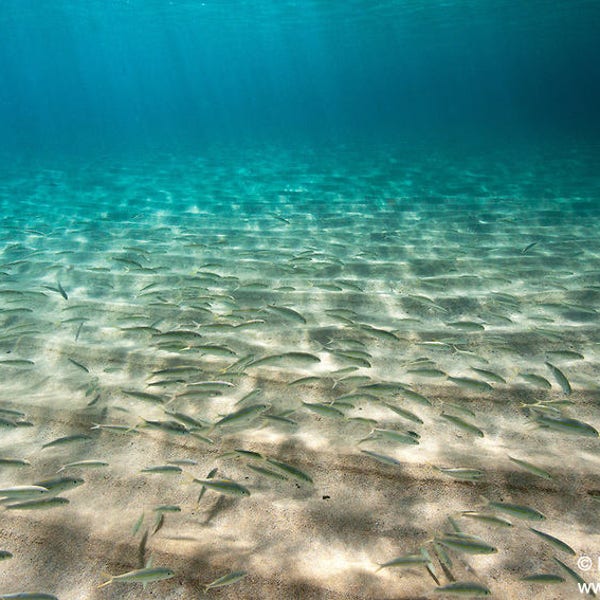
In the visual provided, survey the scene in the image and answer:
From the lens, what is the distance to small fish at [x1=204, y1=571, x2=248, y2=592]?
84.6 inches

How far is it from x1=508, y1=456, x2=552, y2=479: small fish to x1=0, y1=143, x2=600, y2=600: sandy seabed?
0.19ft

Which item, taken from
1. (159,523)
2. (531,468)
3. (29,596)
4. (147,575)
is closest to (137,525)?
(159,523)

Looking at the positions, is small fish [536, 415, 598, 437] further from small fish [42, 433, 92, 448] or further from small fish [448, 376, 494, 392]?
small fish [42, 433, 92, 448]

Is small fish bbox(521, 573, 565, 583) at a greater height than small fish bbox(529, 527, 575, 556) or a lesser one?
greater

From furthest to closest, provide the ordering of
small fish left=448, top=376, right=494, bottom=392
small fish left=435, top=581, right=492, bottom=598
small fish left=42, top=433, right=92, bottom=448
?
small fish left=448, top=376, right=494, bottom=392, small fish left=42, top=433, right=92, bottom=448, small fish left=435, top=581, right=492, bottom=598

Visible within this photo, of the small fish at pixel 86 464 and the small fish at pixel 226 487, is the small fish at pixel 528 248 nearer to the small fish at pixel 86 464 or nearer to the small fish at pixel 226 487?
the small fish at pixel 226 487

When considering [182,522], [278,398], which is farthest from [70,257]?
[182,522]

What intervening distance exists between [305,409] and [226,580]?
169 cm

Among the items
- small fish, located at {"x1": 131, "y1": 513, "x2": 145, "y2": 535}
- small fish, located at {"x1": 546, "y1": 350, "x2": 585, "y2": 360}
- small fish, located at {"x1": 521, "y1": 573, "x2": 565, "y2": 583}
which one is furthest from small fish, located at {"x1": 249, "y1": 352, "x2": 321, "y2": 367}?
small fish, located at {"x1": 546, "y1": 350, "x2": 585, "y2": 360}

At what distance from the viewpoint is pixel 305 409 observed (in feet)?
12.2

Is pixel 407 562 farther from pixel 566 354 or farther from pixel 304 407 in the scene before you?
pixel 566 354

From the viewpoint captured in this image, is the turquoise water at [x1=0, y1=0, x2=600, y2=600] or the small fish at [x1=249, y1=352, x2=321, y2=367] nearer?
the turquoise water at [x1=0, y1=0, x2=600, y2=600]

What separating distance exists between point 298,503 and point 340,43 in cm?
6922

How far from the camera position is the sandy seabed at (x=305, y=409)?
2383 mm
